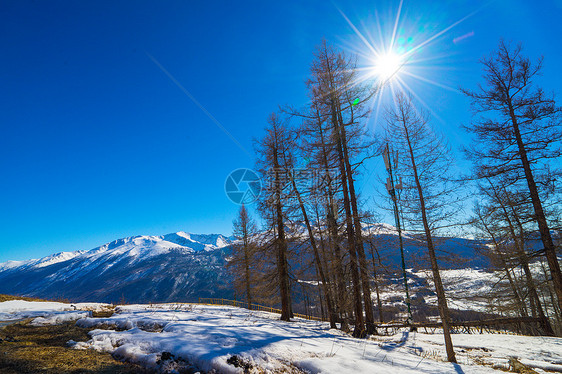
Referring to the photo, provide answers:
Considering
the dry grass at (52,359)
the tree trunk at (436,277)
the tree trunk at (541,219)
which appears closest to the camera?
the dry grass at (52,359)

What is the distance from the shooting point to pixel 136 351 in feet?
15.3

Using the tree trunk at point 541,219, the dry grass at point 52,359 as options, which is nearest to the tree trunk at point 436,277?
the tree trunk at point 541,219

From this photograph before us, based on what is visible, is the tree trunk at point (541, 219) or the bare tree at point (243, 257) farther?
the bare tree at point (243, 257)

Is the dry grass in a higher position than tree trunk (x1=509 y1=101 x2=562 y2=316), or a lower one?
lower

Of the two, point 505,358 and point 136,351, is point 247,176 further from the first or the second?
point 505,358

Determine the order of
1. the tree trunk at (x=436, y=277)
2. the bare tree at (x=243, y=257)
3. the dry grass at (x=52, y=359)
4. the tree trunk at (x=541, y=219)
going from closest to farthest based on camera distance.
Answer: the dry grass at (x=52, y=359) → the tree trunk at (x=436, y=277) → the tree trunk at (x=541, y=219) → the bare tree at (x=243, y=257)

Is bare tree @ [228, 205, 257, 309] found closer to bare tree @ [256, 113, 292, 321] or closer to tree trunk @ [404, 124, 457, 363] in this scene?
bare tree @ [256, 113, 292, 321]

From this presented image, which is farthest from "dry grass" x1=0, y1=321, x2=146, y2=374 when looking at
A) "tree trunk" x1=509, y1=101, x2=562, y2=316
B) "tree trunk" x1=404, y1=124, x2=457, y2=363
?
"tree trunk" x1=509, y1=101, x2=562, y2=316

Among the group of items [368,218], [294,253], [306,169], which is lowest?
[294,253]

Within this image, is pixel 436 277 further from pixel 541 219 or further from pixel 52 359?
pixel 52 359

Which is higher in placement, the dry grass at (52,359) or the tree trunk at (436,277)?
the tree trunk at (436,277)

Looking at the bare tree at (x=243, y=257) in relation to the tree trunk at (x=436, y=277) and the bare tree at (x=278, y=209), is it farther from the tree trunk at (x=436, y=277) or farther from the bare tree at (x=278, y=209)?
the tree trunk at (x=436, y=277)

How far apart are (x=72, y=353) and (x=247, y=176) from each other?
12.2m

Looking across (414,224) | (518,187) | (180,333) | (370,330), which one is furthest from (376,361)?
(518,187)
